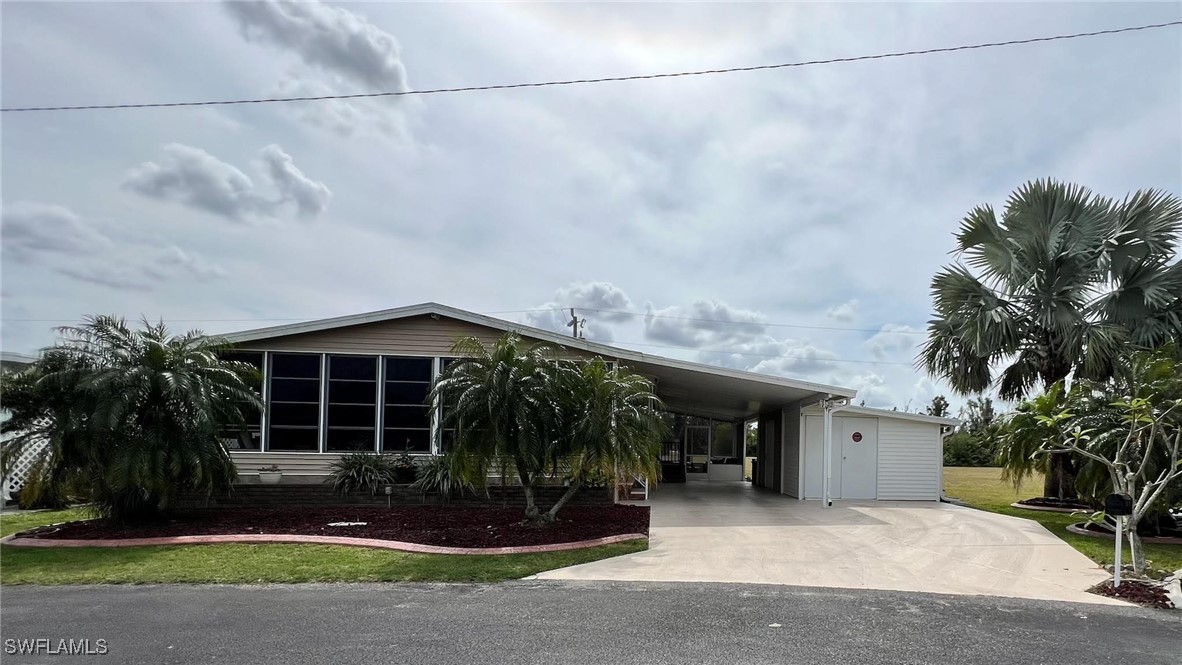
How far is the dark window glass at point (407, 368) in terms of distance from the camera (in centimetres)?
1364

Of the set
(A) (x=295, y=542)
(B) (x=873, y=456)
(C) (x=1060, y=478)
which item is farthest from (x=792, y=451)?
(A) (x=295, y=542)

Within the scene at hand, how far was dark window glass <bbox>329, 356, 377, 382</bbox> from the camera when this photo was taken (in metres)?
13.6

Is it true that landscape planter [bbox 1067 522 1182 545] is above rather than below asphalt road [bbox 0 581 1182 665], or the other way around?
below

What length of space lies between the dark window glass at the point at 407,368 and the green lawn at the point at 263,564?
4738 mm

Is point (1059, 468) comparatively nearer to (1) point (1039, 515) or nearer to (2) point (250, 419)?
(1) point (1039, 515)

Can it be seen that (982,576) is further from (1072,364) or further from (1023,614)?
(1072,364)

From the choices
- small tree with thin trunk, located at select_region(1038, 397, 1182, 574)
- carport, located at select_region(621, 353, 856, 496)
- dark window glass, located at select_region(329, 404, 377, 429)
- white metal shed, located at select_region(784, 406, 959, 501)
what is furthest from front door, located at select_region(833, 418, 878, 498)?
dark window glass, located at select_region(329, 404, 377, 429)

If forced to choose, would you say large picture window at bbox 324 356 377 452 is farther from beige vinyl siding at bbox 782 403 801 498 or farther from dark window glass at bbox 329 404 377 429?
beige vinyl siding at bbox 782 403 801 498

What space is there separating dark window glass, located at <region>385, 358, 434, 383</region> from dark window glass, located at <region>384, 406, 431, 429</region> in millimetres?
549

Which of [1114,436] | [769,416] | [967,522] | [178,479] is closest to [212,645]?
[178,479]

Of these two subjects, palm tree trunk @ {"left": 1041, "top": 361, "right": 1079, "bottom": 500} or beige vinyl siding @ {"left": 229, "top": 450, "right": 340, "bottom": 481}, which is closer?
beige vinyl siding @ {"left": 229, "top": 450, "right": 340, "bottom": 481}

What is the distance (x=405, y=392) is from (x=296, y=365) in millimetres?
2075

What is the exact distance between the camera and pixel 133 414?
10344 mm

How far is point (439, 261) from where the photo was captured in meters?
15.6
